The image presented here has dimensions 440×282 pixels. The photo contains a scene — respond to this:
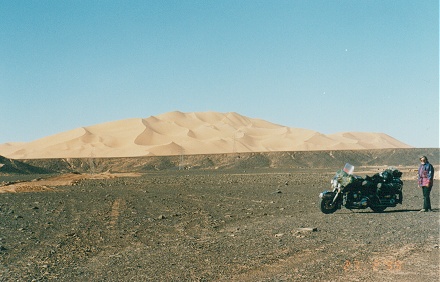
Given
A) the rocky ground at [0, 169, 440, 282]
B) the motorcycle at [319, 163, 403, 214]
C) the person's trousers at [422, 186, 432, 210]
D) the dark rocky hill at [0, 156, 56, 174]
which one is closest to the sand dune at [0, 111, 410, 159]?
the dark rocky hill at [0, 156, 56, 174]

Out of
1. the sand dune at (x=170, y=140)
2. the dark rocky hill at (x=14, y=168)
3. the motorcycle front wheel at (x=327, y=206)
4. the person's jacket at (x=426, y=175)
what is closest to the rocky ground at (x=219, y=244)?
the motorcycle front wheel at (x=327, y=206)

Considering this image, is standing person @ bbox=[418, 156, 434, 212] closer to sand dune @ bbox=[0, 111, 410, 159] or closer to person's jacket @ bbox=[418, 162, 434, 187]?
person's jacket @ bbox=[418, 162, 434, 187]

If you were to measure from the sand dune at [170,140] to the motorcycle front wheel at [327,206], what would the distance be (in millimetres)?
109400

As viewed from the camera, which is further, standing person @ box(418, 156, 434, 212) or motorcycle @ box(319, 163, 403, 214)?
standing person @ box(418, 156, 434, 212)

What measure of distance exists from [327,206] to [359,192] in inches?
43.8

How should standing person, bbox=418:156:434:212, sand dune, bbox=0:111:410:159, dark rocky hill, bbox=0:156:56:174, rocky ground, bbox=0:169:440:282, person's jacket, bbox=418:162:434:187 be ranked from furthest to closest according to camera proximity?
1. sand dune, bbox=0:111:410:159
2. dark rocky hill, bbox=0:156:56:174
3. person's jacket, bbox=418:162:434:187
4. standing person, bbox=418:156:434:212
5. rocky ground, bbox=0:169:440:282

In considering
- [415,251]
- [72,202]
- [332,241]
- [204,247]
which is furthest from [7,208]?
[415,251]

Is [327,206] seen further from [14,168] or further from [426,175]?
[14,168]

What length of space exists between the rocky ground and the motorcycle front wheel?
0.85ft

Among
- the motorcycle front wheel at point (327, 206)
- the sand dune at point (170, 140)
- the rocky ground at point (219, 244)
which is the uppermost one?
the sand dune at point (170, 140)

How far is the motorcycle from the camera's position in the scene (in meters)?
15.6

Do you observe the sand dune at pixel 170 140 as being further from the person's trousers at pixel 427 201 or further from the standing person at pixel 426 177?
the person's trousers at pixel 427 201

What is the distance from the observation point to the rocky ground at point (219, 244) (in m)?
7.94

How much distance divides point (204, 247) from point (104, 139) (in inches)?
5848
